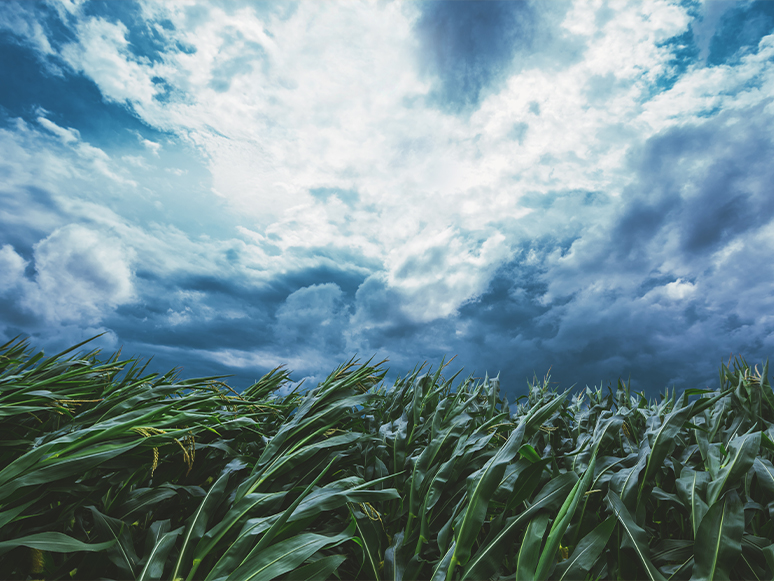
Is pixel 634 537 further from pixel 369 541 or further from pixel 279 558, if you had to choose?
pixel 279 558

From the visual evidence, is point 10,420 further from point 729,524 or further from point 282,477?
point 729,524

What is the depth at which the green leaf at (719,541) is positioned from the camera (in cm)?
122

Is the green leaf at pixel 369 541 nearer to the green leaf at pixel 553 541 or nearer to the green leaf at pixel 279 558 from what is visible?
the green leaf at pixel 279 558

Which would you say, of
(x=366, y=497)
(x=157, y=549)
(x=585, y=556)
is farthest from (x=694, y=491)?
(x=157, y=549)

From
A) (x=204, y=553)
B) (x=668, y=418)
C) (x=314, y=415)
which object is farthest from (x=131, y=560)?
(x=668, y=418)

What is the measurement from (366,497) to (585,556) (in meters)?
0.77

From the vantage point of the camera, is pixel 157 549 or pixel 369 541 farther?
pixel 369 541

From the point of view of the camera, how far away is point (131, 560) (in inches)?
57.7

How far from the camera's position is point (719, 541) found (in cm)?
126

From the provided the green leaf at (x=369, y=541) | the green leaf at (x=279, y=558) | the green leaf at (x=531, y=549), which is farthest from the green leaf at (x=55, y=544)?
the green leaf at (x=531, y=549)

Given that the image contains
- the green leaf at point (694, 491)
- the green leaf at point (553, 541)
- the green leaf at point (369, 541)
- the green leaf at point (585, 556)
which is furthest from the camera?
the green leaf at point (369, 541)

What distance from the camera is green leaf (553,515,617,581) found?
130 cm

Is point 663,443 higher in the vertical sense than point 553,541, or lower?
higher

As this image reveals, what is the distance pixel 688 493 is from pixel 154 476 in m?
2.40
